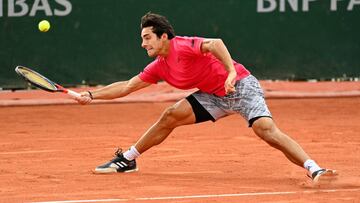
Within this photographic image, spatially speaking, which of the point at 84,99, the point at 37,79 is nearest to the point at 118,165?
the point at 84,99

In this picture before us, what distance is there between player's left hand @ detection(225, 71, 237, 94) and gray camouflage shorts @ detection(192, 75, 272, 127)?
0.50 metres

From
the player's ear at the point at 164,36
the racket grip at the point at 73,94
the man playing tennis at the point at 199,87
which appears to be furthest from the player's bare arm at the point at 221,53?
the racket grip at the point at 73,94

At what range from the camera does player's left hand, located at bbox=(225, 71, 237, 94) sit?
7270mm

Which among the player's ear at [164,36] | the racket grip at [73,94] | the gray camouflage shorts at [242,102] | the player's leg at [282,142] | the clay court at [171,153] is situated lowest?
the clay court at [171,153]

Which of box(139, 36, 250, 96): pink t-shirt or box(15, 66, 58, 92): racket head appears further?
box(15, 66, 58, 92): racket head

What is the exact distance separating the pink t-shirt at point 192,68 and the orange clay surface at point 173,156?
2.60 ft

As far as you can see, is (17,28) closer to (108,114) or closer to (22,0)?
(22,0)

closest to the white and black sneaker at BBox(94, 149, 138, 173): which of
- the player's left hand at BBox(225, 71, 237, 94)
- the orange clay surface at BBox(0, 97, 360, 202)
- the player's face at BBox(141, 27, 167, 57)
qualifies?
the orange clay surface at BBox(0, 97, 360, 202)

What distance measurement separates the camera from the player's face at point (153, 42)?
7926 mm

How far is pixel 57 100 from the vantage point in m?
14.1

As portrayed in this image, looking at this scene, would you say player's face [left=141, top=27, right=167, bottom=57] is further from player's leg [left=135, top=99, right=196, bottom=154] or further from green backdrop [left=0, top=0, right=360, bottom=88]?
green backdrop [left=0, top=0, right=360, bottom=88]

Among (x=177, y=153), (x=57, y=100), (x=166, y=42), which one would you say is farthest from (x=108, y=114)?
(x=166, y=42)

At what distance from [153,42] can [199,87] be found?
54cm

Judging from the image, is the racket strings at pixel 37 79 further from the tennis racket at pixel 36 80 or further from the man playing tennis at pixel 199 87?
the man playing tennis at pixel 199 87
